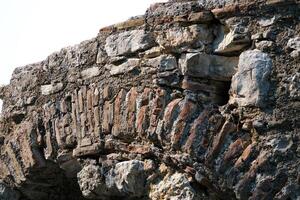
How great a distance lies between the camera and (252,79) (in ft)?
11.4

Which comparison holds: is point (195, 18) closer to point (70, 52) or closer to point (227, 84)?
point (227, 84)

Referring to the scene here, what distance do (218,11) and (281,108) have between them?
66cm

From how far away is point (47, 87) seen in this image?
471 centimetres

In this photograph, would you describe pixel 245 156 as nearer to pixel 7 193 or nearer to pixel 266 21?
pixel 266 21

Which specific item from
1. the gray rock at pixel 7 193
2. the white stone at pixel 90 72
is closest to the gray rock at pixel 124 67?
the white stone at pixel 90 72

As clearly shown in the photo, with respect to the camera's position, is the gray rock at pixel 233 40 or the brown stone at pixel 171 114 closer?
the gray rock at pixel 233 40

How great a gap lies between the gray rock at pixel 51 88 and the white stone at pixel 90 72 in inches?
9.8

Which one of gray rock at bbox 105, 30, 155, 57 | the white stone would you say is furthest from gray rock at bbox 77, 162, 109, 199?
gray rock at bbox 105, 30, 155, 57

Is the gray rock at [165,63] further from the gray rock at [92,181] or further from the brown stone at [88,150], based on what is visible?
the gray rock at [92,181]

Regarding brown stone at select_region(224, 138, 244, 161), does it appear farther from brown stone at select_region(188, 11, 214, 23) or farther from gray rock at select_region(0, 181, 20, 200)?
gray rock at select_region(0, 181, 20, 200)

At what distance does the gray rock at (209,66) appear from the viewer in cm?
365

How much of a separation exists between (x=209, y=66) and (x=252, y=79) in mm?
300

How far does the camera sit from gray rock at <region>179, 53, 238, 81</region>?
12.0ft

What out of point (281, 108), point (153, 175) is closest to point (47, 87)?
point (153, 175)
